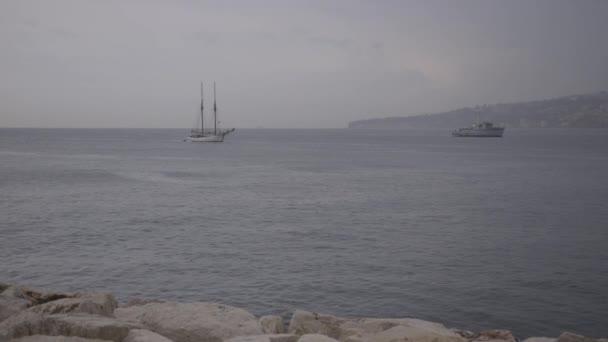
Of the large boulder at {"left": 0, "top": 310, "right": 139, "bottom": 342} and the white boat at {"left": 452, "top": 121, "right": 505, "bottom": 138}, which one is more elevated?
the white boat at {"left": 452, "top": 121, "right": 505, "bottom": 138}

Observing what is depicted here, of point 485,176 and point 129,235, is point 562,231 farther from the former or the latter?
point 485,176

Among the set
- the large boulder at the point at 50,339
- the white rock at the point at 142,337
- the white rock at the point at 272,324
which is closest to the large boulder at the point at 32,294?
the large boulder at the point at 50,339

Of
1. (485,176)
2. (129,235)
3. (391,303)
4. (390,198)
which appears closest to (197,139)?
(485,176)

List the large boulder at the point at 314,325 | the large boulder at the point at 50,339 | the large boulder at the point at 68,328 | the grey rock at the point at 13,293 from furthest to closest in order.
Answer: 1. the grey rock at the point at 13,293
2. the large boulder at the point at 314,325
3. the large boulder at the point at 68,328
4. the large boulder at the point at 50,339

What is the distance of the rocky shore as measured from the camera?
7.36 m

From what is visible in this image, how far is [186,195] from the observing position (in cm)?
3381

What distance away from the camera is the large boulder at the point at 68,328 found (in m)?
7.35

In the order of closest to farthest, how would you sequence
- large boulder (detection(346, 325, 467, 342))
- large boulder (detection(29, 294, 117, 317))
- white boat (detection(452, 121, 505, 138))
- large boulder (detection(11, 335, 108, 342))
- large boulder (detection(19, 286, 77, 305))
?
large boulder (detection(11, 335, 108, 342)) < large boulder (detection(346, 325, 467, 342)) < large boulder (detection(29, 294, 117, 317)) < large boulder (detection(19, 286, 77, 305)) < white boat (detection(452, 121, 505, 138))

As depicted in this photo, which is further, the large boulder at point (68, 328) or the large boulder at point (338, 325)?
the large boulder at point (338, 325)

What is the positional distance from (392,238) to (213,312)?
13020 mm

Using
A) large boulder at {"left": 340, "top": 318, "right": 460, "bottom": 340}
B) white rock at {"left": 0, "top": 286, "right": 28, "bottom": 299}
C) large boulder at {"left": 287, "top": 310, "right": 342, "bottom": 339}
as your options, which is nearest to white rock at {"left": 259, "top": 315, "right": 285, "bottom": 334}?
large boulder at {"left": 287, "top": 310, "right": 342, "bottom": 339}

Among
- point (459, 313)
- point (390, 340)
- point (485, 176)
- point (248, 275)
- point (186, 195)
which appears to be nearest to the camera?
point (390, 340)

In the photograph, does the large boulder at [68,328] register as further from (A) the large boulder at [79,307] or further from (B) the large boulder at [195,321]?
(A) the large boulder at [79,307]

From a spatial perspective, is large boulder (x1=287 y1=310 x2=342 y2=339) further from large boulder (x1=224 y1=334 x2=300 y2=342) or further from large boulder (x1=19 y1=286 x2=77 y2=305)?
large boulder (x1=19 y1=286 x2=77 y2=305)
